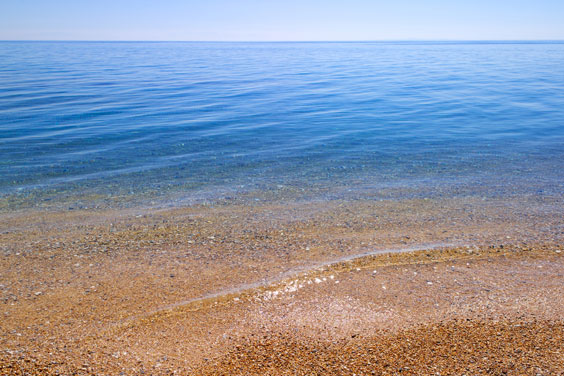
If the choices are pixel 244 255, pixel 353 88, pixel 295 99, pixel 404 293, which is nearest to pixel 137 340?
pixel 244 255

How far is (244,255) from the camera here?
6.02 m

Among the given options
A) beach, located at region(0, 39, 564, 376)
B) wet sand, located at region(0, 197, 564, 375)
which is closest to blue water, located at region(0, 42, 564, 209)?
beach, located at region(0, 39, 564, 376)

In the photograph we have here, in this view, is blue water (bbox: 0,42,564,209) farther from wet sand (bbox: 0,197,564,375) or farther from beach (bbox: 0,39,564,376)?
wet sand (bbox: 0,197,564,375)

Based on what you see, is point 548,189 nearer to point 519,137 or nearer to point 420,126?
point 519,137

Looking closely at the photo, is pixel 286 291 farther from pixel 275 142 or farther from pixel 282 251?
pixel 275 142

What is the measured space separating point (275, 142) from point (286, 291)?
30.3 ft

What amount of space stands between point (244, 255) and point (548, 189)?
22.9 ft

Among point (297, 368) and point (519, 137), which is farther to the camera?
point (519, 137)

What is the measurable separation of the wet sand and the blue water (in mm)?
1596

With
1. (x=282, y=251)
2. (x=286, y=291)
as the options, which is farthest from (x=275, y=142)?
(x=286, y=291)

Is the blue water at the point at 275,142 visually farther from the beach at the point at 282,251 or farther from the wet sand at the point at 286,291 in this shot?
the wet sand at the point at 286,291

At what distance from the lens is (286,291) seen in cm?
502

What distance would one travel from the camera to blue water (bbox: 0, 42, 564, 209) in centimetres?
927

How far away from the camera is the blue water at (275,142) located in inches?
365
